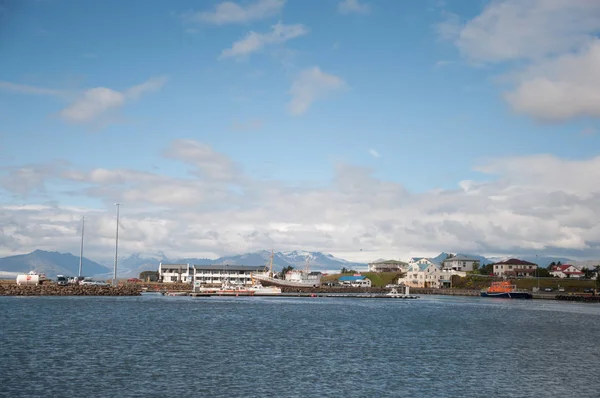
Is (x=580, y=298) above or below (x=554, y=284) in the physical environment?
below

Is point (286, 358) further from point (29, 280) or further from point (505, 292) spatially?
point (505, 292)

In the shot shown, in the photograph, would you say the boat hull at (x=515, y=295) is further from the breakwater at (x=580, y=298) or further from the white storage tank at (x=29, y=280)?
the white storage tank at (x=29, y=280)

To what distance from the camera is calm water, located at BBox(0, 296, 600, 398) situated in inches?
1294

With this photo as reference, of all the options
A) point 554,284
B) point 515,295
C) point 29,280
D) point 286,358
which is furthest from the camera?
point 554,284

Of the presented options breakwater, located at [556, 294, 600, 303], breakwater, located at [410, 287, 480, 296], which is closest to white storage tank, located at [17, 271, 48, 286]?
breakwater, located at [410, 287, 480, 296]

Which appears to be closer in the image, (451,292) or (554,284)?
(554,284)

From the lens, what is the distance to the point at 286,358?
1699 inches

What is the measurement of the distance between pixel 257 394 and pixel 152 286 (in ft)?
513

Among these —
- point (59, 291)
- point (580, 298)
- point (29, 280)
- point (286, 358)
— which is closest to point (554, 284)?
point (580, 298)

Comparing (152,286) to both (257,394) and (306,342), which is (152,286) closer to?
(306,342)

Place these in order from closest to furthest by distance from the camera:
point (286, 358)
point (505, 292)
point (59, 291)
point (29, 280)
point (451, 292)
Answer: point (286, 358)
point (59, 291)
point (29, 280)
point (505, 292)
point (451, 292)

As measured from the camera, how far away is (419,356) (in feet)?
150

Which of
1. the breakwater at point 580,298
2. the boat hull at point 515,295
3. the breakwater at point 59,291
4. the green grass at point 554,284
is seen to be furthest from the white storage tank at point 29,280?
the green grass at point 554,284

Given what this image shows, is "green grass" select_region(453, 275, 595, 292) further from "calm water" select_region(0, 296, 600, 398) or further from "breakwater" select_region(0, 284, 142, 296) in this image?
"breakwater" select_region(0, 284, 142, 296)
